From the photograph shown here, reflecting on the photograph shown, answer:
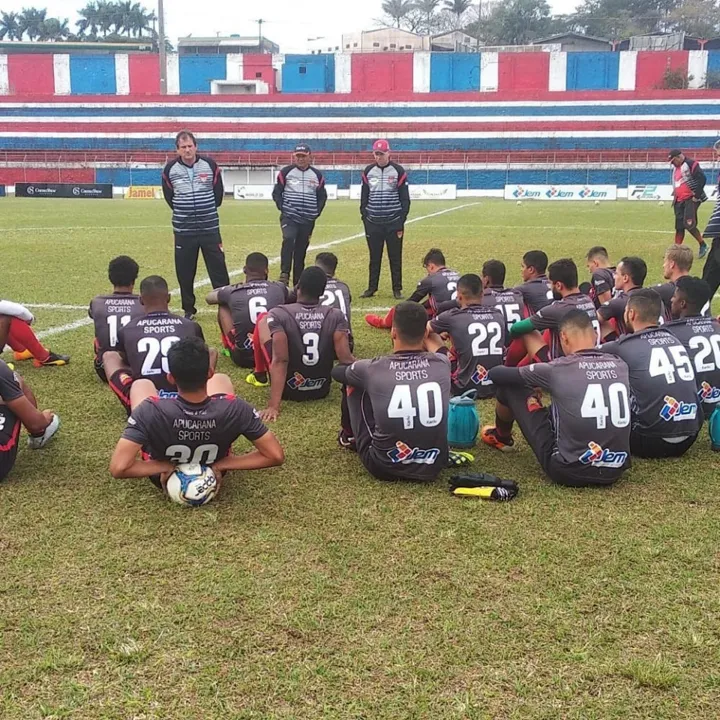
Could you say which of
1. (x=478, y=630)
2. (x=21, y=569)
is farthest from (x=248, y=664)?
(x=21, y=569)

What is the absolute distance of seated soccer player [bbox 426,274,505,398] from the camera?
649 cm

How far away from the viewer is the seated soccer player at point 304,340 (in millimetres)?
6234

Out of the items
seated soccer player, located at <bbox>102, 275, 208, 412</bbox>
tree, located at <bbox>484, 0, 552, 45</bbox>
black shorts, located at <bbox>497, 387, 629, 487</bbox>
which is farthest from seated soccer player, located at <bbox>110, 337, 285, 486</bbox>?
tree, located at <bbox>484, 0, 552, 45</bbox>

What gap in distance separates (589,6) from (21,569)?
4419 inches

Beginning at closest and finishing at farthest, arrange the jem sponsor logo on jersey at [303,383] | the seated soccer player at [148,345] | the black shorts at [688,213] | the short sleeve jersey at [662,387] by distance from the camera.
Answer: the short sleeve jersey at [662,387] → the seated soccer player at [148,345] → the jem sponsor logo on jersey at [303,383] → the black shorts at [688,213]

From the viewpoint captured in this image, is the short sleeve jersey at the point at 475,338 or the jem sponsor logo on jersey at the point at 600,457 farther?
the short sleeve jersey at the point at 475,338

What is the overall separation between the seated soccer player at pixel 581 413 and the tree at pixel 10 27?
119 metres

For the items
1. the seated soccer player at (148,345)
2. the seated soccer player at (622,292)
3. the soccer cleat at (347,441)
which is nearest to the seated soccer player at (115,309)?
the seated soccer player at (148,345)

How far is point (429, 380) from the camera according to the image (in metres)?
4.79

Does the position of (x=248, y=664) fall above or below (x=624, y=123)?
below

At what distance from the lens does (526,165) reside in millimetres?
55750

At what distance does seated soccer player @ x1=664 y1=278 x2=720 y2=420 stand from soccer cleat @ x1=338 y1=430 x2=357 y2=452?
2.35 metres

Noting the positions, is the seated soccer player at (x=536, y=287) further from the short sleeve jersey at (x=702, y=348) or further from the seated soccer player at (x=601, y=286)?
the short sleeve jersey at (x=702, y=348)

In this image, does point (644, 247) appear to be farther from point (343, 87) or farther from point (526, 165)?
point (343, 87)
